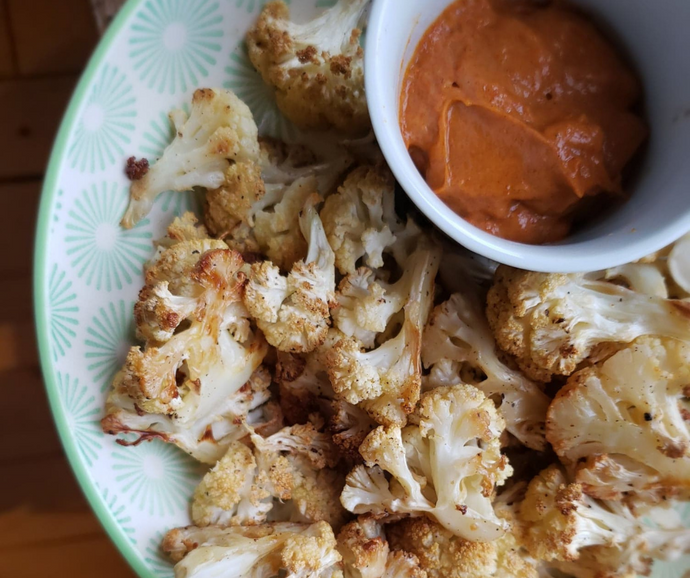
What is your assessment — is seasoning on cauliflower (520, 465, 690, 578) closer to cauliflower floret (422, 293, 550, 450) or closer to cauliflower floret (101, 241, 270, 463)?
cauliflower floret (422, 293, 550, 450)

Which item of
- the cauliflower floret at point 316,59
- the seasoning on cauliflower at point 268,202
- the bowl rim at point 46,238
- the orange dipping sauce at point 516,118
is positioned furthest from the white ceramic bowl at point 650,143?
the bowl rim at point 46,238

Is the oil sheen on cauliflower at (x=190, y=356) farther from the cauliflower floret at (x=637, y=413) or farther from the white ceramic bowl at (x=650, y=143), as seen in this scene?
the cauliflower floret at (x=637, y=413)

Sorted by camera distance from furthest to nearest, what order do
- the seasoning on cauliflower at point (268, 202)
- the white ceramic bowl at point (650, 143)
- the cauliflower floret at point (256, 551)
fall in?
the seasoning on cauliflower at point (268, 202)
the cauliflower floret at point (256, 551)
the white ceramic bowl at point (650, 143)

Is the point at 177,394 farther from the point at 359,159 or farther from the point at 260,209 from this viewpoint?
the point at 359,159

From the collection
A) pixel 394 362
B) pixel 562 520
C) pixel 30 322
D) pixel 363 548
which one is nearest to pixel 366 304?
pixel 394 362

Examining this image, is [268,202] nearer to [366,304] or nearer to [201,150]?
[201,150]

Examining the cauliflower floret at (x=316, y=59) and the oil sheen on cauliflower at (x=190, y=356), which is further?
the cauliflower floret at (x=316, y=59)
